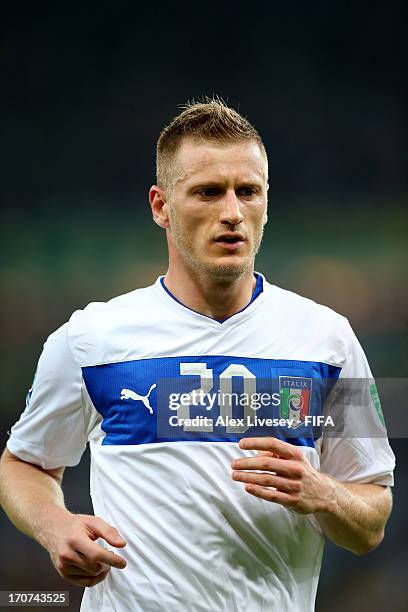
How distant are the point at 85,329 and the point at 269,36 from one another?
8.46 ft

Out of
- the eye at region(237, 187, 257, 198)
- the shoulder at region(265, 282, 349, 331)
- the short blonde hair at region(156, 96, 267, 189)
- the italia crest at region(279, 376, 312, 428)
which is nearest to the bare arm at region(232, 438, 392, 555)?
the italia crest at region(279, 376, 312, 428)

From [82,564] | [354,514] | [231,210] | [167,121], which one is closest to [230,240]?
[231,210]

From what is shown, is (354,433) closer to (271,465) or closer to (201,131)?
(271,465)

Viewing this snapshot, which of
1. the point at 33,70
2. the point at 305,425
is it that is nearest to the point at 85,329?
the point at 305,425

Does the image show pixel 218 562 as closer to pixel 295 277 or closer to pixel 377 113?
pixel 295 277

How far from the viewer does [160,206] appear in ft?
6.88

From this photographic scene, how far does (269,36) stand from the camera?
163 inches

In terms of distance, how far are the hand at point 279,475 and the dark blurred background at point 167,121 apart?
2.39 metres

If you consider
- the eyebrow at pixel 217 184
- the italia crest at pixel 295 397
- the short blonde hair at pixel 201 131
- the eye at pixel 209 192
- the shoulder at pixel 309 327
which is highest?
the short blonde hair at pixel 201 131

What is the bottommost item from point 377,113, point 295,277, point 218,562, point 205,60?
point 218,562

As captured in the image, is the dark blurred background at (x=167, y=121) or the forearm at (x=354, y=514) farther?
the dark blurred background at (x=167, y=121)

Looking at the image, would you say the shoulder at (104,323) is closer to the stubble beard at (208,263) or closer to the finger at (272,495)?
the stubble beard at (208,263)

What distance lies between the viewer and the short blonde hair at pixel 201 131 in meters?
1.96

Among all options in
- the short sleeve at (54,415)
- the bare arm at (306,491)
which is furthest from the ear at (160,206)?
the bare arm at (306,491)
